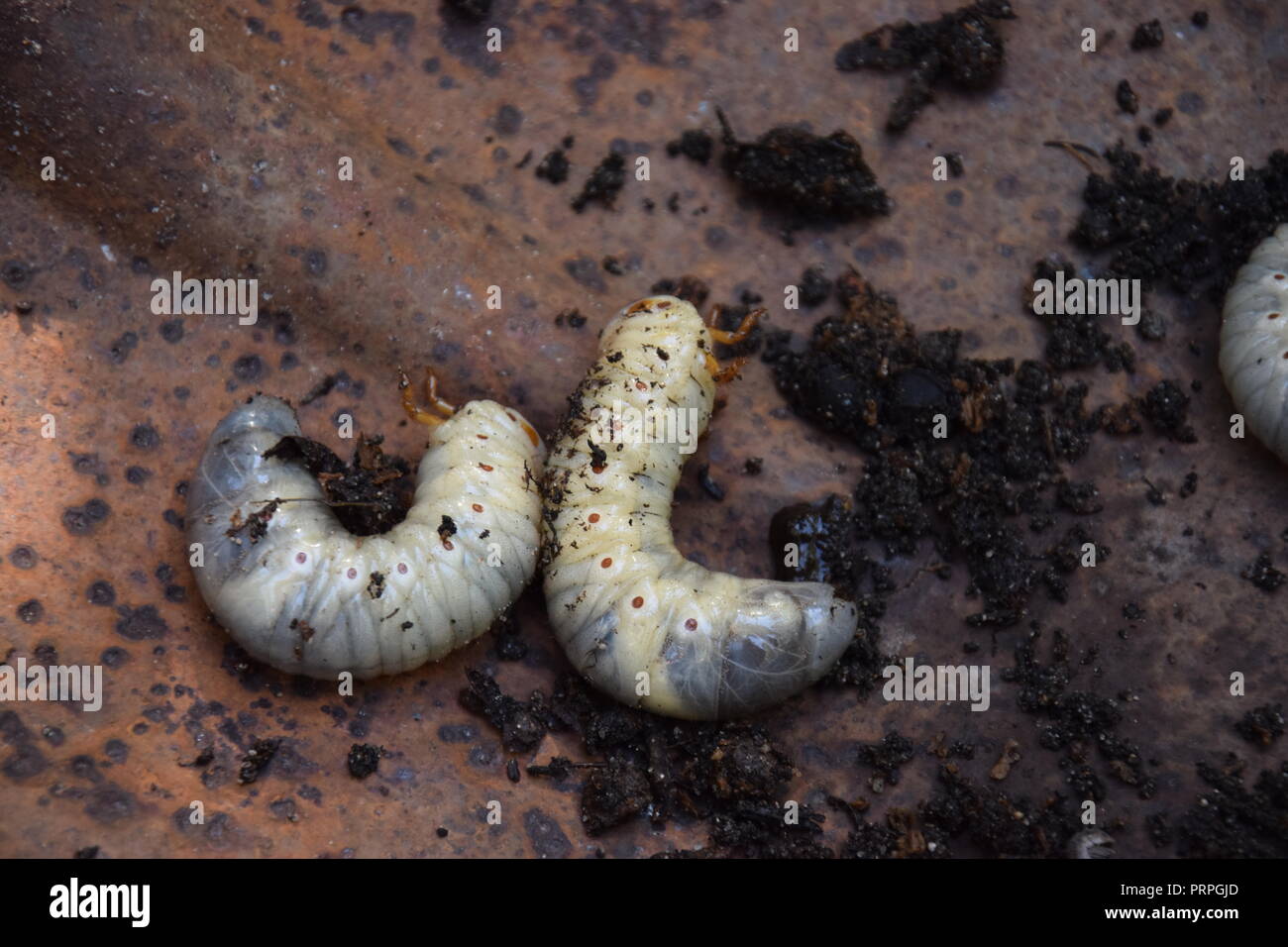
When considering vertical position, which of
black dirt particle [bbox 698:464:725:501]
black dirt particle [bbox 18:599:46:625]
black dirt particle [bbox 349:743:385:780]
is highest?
black dirt particle [bbox 698:464:725:501]

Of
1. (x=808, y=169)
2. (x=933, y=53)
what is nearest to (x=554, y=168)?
(x=808, y=169)

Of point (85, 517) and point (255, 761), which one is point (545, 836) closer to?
point (255, 761)

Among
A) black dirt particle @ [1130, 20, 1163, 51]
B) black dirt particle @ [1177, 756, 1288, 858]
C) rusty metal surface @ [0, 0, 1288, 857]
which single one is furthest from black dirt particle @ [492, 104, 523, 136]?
black dirt particle @ [1177, 756, 1288, 858]

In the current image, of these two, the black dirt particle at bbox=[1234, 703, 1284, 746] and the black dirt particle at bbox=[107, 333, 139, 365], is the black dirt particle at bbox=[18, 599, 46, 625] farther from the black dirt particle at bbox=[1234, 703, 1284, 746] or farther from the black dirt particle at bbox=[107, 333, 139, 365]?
the black dirt particle at bbox=[1234, 703, 1284, 746]

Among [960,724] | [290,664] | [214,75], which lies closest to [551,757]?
[290,664]

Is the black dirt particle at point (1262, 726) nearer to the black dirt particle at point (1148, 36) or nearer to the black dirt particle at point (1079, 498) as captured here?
the black dirt particle at point (1079, 498)

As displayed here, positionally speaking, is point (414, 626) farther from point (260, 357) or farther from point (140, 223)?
point (140, 223)

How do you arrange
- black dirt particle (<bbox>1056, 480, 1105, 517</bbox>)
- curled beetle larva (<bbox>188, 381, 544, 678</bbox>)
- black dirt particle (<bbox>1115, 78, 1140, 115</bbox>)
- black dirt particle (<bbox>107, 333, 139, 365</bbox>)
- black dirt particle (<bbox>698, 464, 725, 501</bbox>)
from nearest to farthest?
curled beetle larva (<bbox>188, 381, 544, 678</bbox>)
black dirt particle (<bbox>107, 333, 139, 365</bbox>)
black dirt particle (<bbox>1056, 480, 1105, 517</bbox>)
black dirt particle (<bbox>698, 464, 725, 501</bbox>)
black dirt particle (<bbox>1115, 78, 1140, 115</bbox>)

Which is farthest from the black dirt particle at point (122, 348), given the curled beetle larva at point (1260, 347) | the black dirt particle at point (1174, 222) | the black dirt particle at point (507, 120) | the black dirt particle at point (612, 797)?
the curled beetle larva at point (1260, 347)
